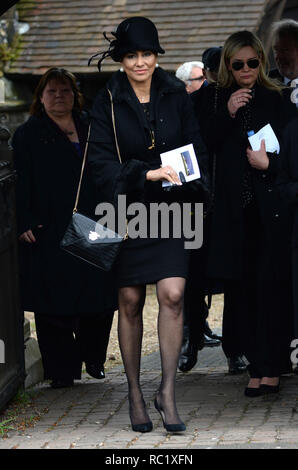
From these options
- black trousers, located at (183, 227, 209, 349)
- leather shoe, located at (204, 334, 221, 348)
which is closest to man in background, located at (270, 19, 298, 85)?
black trousers, located at (183, 227, 209, 349)

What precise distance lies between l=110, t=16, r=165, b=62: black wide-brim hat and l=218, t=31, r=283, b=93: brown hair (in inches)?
30.4

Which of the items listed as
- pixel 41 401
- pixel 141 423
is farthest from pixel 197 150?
pixel 41 401

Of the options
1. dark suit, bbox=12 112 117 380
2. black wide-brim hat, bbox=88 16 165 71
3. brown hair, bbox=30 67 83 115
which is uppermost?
black wide-brim hat, bbox=88 16 165 71

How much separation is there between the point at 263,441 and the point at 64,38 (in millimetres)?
12808

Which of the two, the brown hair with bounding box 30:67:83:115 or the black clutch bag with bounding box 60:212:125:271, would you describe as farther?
the brown hair with bounding box 30:67:83:115

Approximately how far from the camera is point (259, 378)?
6863 millimetres

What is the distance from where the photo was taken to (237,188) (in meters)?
6.77

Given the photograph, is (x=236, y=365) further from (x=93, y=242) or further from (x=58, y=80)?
(x=58, y=80)

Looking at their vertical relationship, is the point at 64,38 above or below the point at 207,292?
above

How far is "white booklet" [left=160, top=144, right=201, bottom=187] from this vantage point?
594 centimetres

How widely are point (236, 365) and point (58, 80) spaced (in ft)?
7.07

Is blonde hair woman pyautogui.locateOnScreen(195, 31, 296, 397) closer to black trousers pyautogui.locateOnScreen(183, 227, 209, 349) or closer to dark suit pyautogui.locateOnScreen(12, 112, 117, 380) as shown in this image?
black trousers pyautogui.locateOnScreen(183, 227, 209, 349)

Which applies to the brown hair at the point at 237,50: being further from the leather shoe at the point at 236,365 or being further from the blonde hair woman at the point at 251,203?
the leather shoe at the point at 236,365
